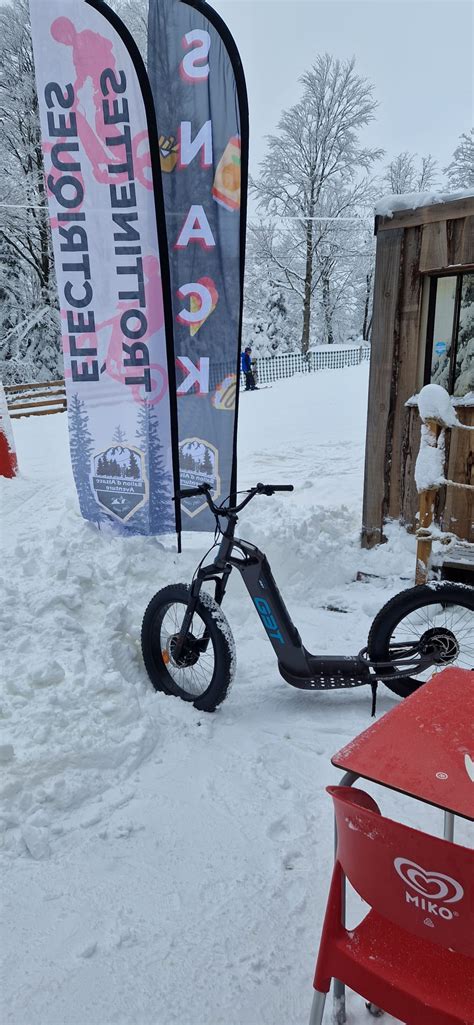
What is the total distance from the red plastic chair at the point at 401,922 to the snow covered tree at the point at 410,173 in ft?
114

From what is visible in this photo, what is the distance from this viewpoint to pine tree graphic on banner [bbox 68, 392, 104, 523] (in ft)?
16.8

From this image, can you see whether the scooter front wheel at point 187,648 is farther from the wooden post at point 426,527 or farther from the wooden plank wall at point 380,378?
the wooden plank wall at point 380,378

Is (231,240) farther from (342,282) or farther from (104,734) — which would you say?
(342,282)

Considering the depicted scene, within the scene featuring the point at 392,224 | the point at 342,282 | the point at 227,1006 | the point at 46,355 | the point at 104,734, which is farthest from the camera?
the point at 342,282

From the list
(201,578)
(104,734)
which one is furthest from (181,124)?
(104,734)

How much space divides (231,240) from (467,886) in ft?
14.9

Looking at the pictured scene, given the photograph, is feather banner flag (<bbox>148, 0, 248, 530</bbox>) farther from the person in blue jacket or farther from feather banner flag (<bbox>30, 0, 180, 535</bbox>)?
the person in blue jacket

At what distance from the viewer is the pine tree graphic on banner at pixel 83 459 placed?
5.12 metres

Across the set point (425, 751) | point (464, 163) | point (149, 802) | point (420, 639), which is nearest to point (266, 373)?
point (464, 163)

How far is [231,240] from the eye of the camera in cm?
471

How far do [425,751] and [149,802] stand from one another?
153cm

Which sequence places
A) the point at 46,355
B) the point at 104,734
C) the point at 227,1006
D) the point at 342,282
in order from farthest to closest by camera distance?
the point at 342,282 < the point at 46,355 < the point at 104,734 < the point at 227,1006

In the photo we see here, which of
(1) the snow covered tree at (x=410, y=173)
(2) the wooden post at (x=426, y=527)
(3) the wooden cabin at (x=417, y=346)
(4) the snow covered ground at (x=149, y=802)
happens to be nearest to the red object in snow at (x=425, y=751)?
(4) the snow covered ground at (x=149, y=802)

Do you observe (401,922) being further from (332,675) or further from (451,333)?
(451,333)
